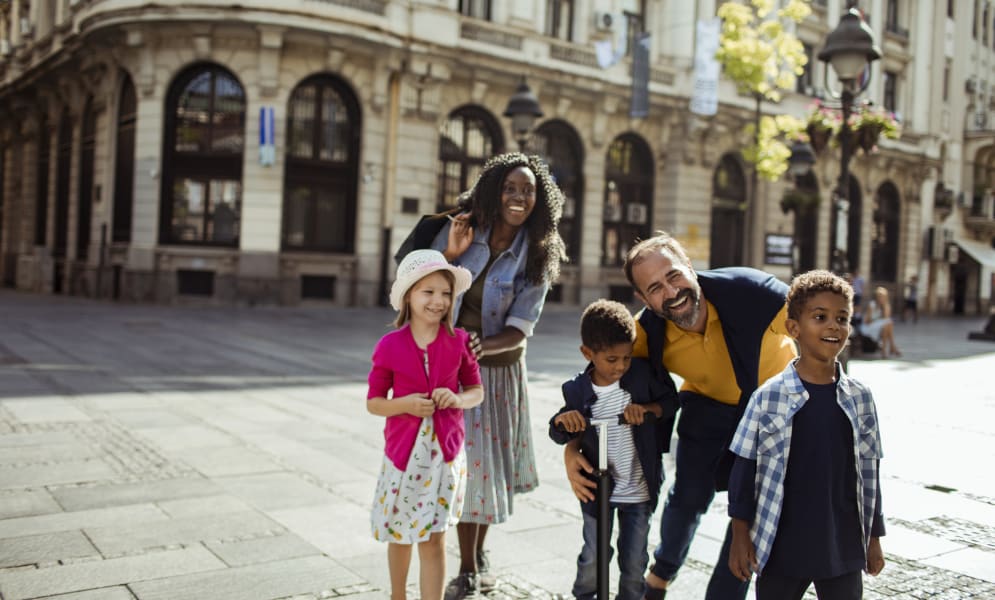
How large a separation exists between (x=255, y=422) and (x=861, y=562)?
19.2ft

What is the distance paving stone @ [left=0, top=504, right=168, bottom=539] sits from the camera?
14.6ft

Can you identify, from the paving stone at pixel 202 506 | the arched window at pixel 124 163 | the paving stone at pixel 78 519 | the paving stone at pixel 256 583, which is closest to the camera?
the paving stone at pixel 256 583

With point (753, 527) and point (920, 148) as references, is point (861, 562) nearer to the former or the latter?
point (753, 527)

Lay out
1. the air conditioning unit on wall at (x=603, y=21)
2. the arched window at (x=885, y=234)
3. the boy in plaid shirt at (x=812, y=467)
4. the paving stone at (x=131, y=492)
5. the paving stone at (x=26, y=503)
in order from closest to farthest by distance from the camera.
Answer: the boy in plaid shirt at (x=812, y=467)
the paving stone at (x=26, y=503)
the paving stone at (x=131, y=492)
the air conditioning unit on wall at (x=603, y=21)
the arched window at (x=885, y=234)

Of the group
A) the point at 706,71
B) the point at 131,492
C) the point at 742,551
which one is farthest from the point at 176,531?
the point at 706,71

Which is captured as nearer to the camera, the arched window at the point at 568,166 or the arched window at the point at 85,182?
the arched window at the point at 85,182

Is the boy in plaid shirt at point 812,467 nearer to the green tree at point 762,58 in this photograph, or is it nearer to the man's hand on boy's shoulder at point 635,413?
the man's hand on boy's shoulder at point 635,413

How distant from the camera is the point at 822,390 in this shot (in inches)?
104

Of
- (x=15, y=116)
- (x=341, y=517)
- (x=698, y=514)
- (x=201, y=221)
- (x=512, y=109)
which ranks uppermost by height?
(x=15, y=116)

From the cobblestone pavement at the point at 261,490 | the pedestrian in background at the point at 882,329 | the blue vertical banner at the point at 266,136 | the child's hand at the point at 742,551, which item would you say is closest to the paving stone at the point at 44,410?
the cobblestone pavement at the point at 261,490

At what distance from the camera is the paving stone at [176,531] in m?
4.29

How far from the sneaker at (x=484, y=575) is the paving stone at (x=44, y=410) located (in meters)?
4.69

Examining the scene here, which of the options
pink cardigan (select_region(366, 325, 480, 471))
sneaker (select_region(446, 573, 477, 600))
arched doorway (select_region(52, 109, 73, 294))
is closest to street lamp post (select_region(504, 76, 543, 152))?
sneaker (select_region(446, 573, 477, 600))

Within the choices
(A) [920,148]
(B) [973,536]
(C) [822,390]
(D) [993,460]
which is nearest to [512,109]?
(D) [993,460]
